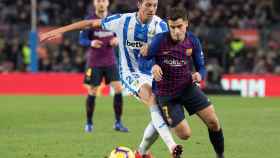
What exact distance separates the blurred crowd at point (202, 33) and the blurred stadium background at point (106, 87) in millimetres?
35

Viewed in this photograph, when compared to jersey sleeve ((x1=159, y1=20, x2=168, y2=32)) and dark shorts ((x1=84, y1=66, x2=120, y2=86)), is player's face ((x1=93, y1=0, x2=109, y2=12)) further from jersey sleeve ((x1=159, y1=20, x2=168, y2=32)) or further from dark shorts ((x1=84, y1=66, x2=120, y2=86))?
jersey sleeve ((x1=159, y1=20, x2=168, y2=32))

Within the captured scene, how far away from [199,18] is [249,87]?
6.05m

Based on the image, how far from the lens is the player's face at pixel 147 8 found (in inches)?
420

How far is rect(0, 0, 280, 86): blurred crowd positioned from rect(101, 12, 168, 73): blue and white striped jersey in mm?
14934

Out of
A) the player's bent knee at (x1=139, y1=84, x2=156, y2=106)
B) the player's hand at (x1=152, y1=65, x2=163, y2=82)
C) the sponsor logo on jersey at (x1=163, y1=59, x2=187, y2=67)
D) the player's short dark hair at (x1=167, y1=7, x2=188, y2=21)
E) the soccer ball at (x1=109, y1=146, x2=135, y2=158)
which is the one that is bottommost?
the soccer ball at (x1=109, y1=146, x2=135, y2=158)

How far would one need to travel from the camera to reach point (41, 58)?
2895 centimetres

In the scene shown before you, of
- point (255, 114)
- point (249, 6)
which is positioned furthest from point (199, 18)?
point (255, 114)

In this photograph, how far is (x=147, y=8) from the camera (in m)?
10.8

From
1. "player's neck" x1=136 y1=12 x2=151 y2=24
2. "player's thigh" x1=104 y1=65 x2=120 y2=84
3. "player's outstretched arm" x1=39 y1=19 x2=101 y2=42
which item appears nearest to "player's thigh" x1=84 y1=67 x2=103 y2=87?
"player's thigh" x1=104 y1=65 x2=120 y2=84

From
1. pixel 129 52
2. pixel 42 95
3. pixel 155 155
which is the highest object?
pixel 129 52

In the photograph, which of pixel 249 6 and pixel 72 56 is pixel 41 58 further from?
pixel 249 6

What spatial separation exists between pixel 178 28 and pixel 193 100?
91cm

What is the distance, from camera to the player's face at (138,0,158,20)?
420 inches

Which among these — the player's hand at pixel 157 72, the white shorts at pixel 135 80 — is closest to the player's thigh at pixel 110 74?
the white shorts at pixel 135 80
